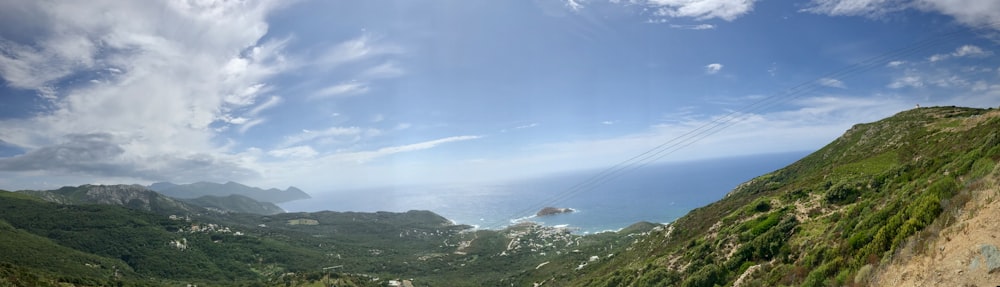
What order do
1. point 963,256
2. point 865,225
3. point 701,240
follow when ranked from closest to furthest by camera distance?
point 963,256 < point 865,225 < point 701,240

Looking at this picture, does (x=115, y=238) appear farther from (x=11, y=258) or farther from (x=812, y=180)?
(x=812, y=180)

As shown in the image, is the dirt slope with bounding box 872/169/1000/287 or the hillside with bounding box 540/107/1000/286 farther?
the hillside with bounding box 540/107/1000/286

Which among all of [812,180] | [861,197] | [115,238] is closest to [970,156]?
[861,197]

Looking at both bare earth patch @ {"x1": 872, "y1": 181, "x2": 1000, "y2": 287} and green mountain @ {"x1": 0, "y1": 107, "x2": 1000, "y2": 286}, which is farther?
green mountain @ {"x1": 0, "y1": 107, "x2": 1000, "y2": 286}

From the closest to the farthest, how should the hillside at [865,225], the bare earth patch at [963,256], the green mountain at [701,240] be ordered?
the bare earth patch at [963,256] → the hillside at [865,225] → the green mountain at [701,240]

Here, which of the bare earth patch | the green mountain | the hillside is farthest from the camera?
the green mountain

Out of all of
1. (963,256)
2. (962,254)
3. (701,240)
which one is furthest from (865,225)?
(701,240)

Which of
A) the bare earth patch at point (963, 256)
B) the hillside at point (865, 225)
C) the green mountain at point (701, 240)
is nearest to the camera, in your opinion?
the bare earth patch at point (963, 256)

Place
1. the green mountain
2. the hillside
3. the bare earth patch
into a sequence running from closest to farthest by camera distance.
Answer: the bare earth patch, the hillside, the green mountain

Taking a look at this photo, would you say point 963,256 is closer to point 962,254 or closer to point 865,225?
point 962,254
